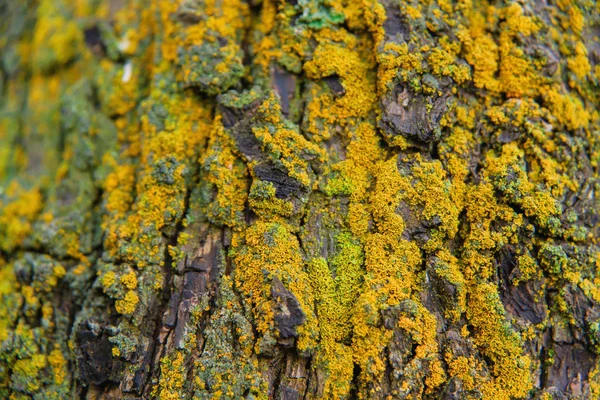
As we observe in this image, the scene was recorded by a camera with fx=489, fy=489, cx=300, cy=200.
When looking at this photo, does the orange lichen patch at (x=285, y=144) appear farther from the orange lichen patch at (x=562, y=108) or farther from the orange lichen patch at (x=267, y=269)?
the orange lichen patch at (x=562, y=108)

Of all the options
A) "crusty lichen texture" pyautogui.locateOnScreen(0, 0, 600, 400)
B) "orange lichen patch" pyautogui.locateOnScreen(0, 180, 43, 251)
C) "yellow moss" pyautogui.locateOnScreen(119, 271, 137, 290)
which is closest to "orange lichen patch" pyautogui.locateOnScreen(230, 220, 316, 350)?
"crusty lichen texture" pyautogui.locateOnScreen(0, 0, 600, 400)

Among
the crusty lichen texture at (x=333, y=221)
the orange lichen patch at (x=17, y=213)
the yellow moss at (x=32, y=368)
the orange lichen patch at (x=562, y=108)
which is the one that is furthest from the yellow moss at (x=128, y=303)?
the orange lichen patch at (x=562, y=108)

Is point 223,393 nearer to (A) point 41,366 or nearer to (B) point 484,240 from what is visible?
(A) point 41,366

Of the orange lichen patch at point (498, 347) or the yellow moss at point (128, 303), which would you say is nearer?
the orange lichen patch at point (498, 347)

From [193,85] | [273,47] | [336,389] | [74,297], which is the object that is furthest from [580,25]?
[74,297]

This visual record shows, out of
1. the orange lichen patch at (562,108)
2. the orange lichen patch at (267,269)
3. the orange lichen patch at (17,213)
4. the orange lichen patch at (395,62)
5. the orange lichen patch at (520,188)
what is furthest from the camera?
the orange lichen patch at (17,213)

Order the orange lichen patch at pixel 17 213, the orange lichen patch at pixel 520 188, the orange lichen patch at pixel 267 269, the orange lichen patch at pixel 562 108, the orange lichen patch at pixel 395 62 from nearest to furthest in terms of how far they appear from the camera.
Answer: the orange lichen patch at pixel 267 269 < the orange lichen patch at pixel 520 188 < the orange lichen patch at pixel 395 62 < the orange lichen patch at pixel 562 108 < the orange lichen patch at pixel 17 213

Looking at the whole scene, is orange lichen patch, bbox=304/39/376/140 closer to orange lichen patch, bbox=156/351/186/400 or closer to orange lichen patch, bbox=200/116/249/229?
orange lichen patch, bbox=200/116/249/229

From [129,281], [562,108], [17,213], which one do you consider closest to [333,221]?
[129,281]

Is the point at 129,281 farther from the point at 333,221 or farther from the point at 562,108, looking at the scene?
the point at 562,108
